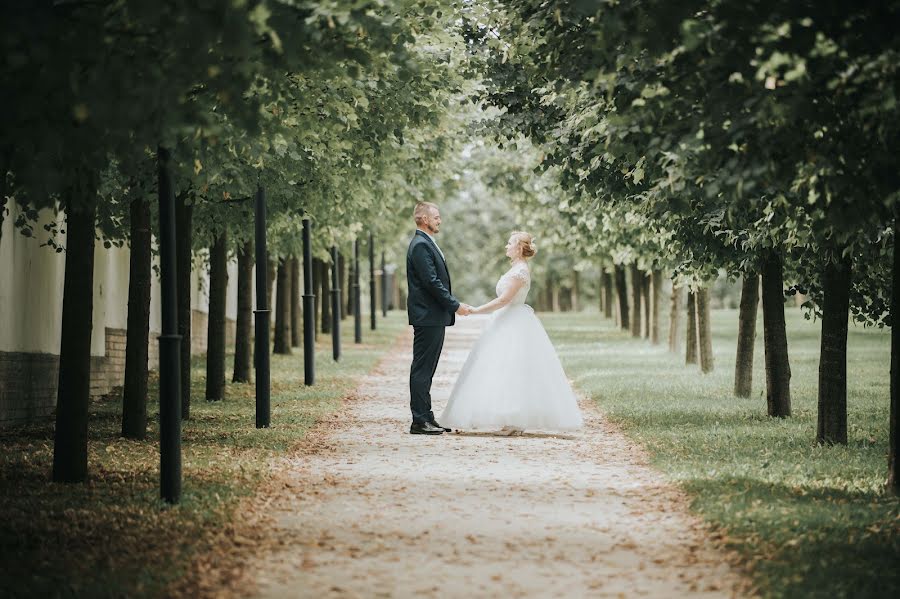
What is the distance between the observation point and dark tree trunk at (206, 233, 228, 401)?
16.8 metres

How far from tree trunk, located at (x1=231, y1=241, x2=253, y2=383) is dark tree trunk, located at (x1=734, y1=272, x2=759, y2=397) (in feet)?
25.5

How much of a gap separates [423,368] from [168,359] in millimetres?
4545

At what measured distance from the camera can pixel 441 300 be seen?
1241cm

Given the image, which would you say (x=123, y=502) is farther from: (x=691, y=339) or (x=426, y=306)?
(x=691, y=339)

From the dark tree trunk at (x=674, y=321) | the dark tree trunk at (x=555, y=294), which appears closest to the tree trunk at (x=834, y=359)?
the dark tree trunk at (x=674, y=321)

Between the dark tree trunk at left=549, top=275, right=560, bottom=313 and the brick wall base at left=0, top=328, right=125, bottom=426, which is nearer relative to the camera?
the brick wall base at left=0, top=328, right=125, bottom=426

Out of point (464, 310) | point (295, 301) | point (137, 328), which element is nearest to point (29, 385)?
point (137, 328)

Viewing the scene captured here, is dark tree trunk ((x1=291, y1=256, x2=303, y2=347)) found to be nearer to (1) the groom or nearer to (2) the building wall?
(2) the building wall

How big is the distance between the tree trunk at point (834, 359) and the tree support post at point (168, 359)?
20.3ft

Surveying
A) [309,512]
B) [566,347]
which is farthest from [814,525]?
[566,347]

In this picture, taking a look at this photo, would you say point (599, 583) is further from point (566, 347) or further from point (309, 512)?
point (566, 347)

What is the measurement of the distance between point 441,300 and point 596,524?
16.6 feet

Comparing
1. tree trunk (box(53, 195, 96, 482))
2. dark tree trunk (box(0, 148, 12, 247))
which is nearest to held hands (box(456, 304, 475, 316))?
tree trunk (box(53, 195, 96, 482))

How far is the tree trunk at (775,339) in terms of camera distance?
13.9 m
